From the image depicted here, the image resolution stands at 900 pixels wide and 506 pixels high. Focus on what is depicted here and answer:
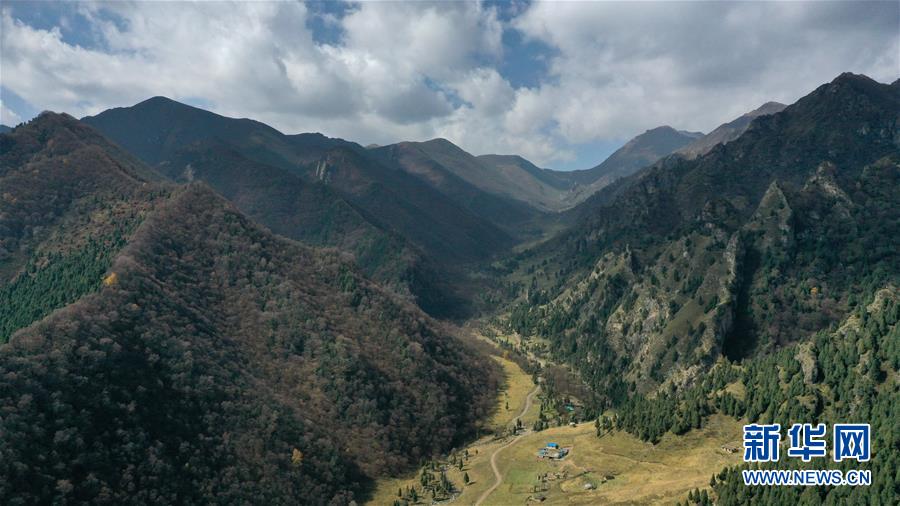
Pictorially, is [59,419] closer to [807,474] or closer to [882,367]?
[807,474]

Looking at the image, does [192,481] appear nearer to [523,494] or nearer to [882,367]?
[523,494]

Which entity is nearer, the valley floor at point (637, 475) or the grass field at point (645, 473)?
the grass field at point (645, 473)

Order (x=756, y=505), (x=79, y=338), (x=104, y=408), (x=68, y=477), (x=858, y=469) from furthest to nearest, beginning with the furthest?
1. (x=79, y=338)
2. (x=104, y=408)
3. (x=68, y=477)
4. (x=756, y=505)
5. (x=858, y=469)

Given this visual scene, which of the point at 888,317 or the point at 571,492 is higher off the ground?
the point at 888,317

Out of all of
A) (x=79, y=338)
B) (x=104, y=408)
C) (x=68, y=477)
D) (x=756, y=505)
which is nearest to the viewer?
(x=756, y=505)

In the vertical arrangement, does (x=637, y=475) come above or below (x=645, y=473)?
below

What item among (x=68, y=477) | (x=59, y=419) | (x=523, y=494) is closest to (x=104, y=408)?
(x=59, y=419)

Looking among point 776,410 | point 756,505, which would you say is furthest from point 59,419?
point 776,410

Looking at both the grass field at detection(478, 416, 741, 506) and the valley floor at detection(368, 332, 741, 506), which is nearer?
the grass field at detection(478, 416, 741, 506)

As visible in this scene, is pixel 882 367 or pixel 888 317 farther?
pixel 888 317

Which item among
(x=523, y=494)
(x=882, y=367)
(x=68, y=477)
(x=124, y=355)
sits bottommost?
(x=523, y=494)
